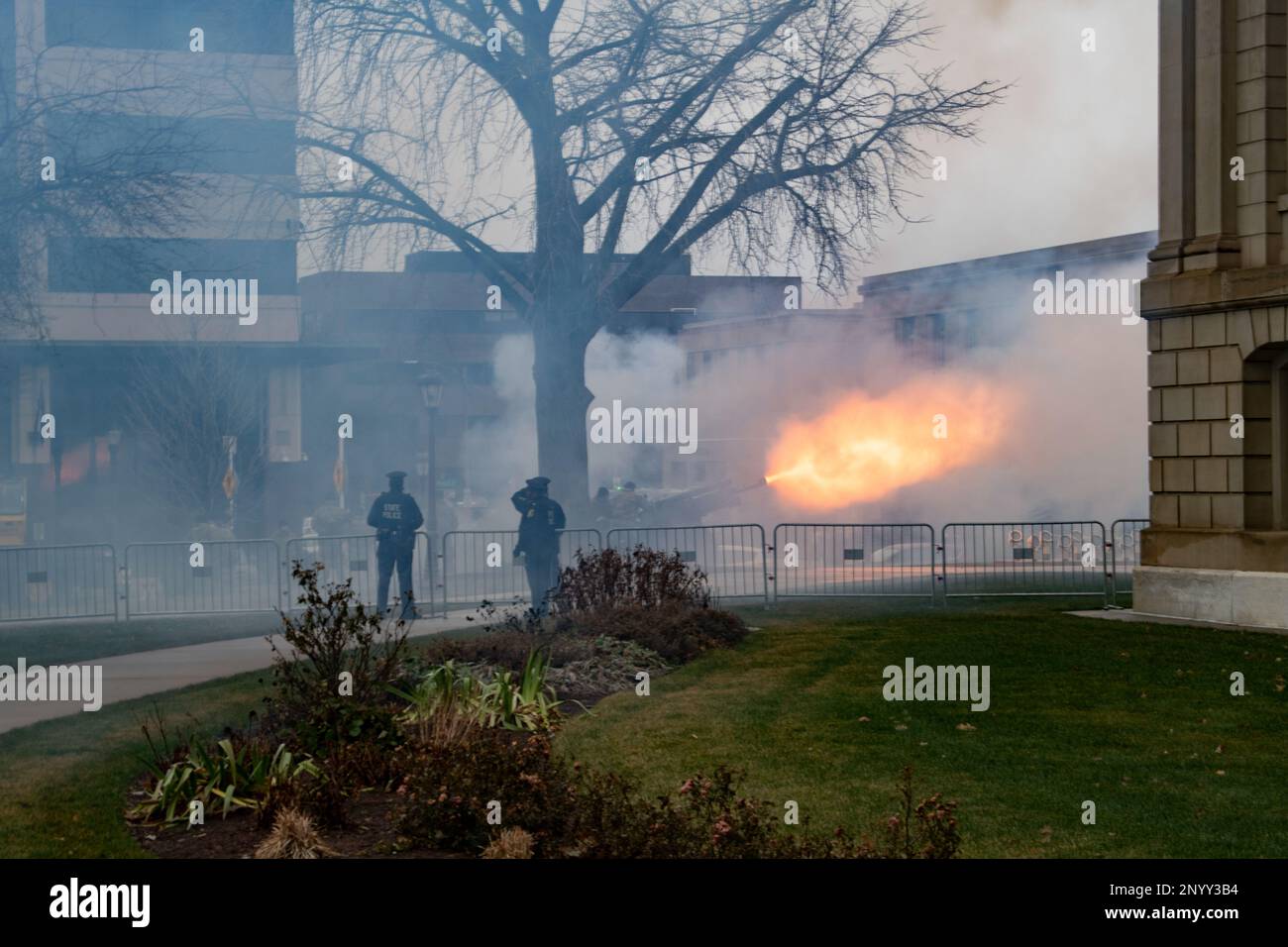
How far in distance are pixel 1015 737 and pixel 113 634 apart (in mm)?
12953

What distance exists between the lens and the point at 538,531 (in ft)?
65.0

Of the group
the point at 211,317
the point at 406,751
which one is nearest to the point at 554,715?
the point at 406,751

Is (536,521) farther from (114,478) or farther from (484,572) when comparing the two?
(114,478)

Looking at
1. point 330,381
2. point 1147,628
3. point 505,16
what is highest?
point 505,16

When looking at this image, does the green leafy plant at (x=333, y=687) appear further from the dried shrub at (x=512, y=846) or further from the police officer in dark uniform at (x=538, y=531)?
the police officer in dark uniform at (x=538, y=531)

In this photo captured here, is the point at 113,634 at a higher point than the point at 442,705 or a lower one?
lower

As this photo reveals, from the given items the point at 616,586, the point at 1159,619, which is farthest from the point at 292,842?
the point at 1159,619

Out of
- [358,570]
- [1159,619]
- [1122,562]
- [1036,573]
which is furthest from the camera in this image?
[1122,562]

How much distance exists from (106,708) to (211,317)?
32384 millimetres

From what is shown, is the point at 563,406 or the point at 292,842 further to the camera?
the point at 563,406

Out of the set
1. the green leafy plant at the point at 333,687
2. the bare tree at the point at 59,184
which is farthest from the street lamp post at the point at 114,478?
the green leafy plant at the point at 333,687

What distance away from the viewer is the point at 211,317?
4306 centimetres

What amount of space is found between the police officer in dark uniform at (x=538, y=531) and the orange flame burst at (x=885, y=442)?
14.7m
